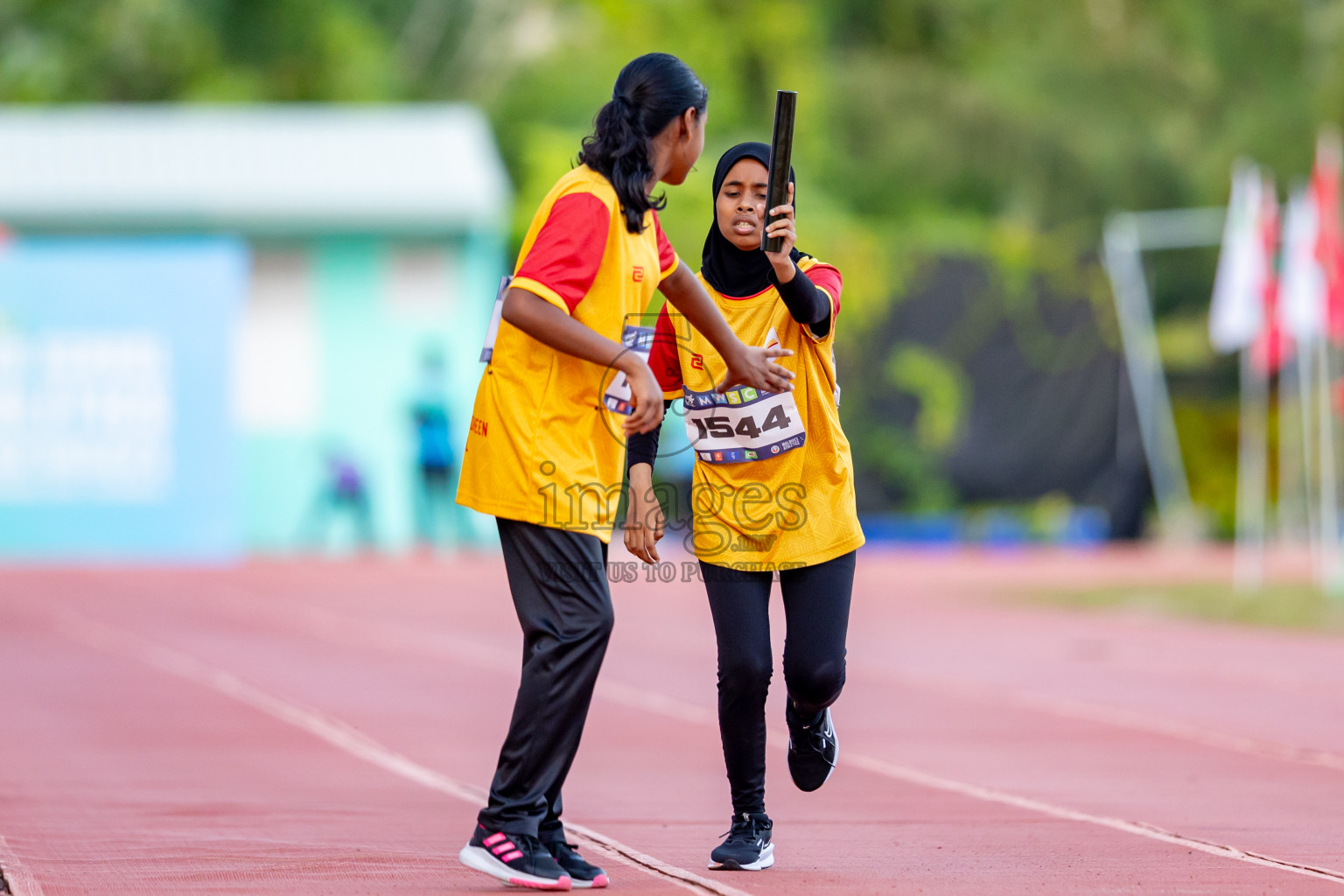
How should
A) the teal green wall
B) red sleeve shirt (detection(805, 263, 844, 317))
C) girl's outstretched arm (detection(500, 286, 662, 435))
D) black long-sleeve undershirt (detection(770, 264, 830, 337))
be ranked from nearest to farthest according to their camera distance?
1. girl's outstretched arm (detection(500, 286, 662, 435))
2. black long-sleeve undershirt (detection(770, 264, 830, 337))
3. red sleeve shirt (detection(805, 263, 844, 317))
4. the teal green wall

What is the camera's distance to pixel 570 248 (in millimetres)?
4492

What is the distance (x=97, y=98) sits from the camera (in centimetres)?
3834

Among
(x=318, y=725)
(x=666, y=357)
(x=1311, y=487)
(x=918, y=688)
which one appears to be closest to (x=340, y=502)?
(x=1311, y=487)

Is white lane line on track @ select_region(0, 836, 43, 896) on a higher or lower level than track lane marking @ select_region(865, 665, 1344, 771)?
lower

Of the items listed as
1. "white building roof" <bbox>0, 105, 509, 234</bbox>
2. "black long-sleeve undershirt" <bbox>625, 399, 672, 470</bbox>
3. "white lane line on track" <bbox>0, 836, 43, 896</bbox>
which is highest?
"white building roof" <bbox>0, 105, 509, 234</bbox>

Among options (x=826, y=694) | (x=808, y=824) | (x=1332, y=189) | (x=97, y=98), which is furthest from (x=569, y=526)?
(x=97, y=98)

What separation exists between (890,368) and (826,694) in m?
19.1

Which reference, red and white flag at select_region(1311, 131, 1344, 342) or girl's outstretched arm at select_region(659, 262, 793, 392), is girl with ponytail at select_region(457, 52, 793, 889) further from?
red and white flag at select_region(1311, 131, 1344, 342)

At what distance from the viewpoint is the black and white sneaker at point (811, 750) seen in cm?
532

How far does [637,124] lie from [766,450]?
99 centimetres

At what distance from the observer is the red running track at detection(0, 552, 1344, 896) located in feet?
16.7

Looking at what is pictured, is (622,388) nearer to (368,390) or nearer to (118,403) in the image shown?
(118,403)

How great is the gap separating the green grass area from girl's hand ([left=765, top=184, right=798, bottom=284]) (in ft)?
32.5

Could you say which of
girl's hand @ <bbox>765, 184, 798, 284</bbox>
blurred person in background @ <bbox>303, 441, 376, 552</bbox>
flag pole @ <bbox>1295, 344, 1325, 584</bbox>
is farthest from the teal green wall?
girl's hand @ <bbox>765, 184, 798, 284</bbox>
